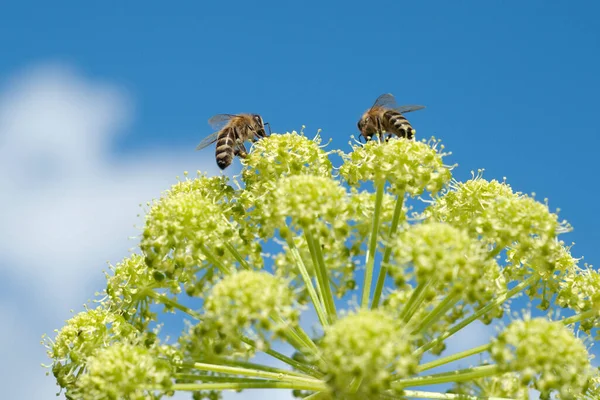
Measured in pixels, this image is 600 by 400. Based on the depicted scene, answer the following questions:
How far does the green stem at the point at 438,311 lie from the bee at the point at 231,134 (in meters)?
4.21

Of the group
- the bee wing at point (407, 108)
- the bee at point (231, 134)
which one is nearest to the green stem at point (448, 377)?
the bee at point (231, 134)

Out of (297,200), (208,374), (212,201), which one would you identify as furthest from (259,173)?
(208,374)

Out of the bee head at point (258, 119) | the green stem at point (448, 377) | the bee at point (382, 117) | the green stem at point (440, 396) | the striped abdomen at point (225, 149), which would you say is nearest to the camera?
the green stem at point (448, 377)

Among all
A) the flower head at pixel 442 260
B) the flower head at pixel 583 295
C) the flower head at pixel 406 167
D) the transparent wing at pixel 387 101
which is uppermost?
the transparent wing at pixel 387 101

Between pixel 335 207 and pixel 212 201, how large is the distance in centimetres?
185

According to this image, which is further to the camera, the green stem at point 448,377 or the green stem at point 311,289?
the green stem at point 311,289

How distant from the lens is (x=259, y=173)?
30.0 feet

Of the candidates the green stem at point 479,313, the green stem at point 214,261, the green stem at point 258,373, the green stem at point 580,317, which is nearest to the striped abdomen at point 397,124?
the green stem at point 479,313

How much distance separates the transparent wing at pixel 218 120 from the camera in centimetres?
1232

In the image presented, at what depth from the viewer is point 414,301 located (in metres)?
6.81

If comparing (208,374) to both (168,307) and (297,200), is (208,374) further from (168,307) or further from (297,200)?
(297,200)

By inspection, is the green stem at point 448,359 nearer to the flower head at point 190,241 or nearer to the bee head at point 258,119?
the flower head at point 190,241

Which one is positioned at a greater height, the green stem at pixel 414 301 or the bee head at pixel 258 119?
the bee head at pixel 258 119

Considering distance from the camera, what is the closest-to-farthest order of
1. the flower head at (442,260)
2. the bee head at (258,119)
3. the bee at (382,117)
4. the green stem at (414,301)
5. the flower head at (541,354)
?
the flower head at (541,354) → the flower head at (442,260) → the green stem at (414,301) → the bee at (382,117) → the bee head at (258,119)
